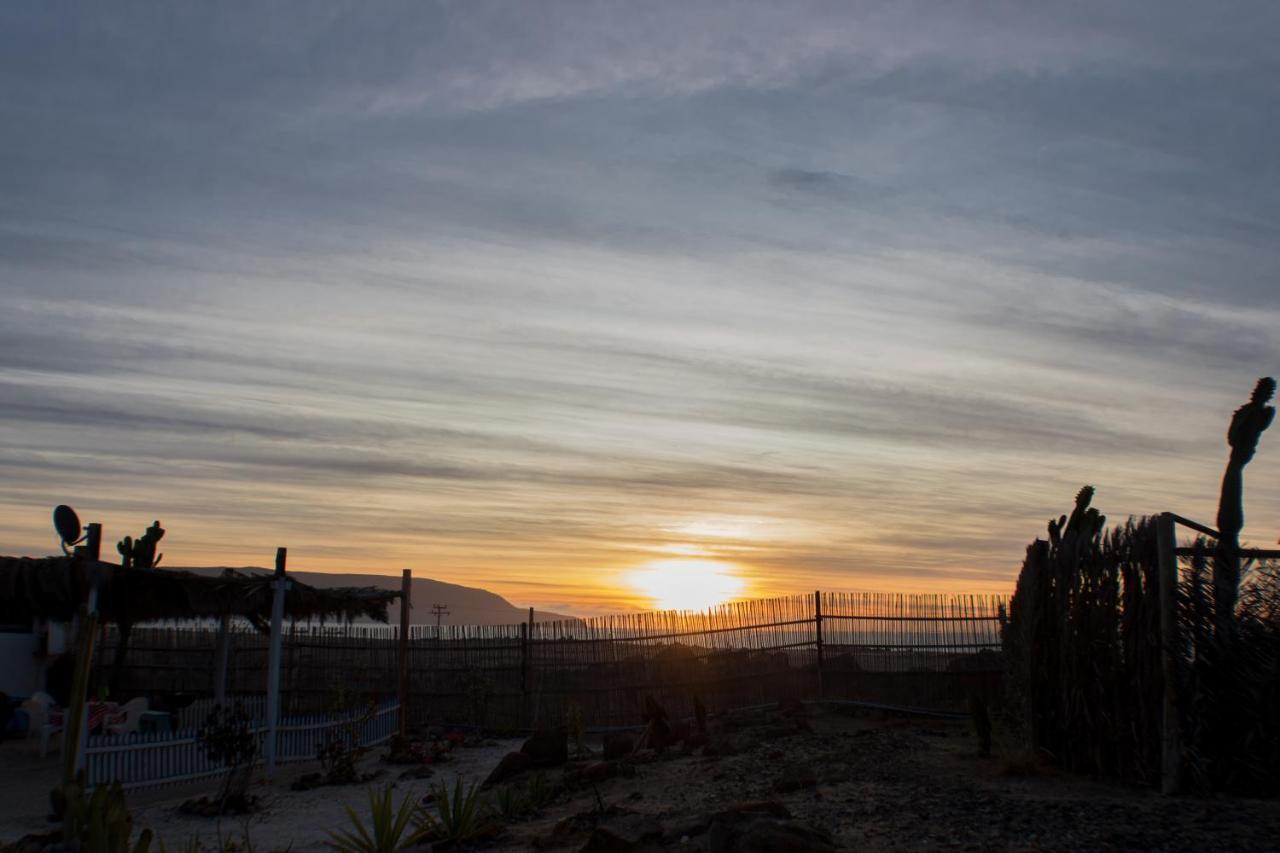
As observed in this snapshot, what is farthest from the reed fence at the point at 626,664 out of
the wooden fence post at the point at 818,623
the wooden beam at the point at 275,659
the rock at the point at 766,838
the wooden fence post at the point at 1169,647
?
the rock at the point at 766,838

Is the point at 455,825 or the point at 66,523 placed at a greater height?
the point at 66,523

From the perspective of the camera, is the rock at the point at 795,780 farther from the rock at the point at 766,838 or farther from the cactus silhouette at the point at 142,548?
the cactus silhouette at the point at 142,548

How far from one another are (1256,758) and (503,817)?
708 centimetres

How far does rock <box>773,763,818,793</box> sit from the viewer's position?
10.8 meters

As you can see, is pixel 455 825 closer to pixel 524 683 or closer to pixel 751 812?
pixel 751 812

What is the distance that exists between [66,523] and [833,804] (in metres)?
11.8

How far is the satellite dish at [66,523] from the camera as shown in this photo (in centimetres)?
1568

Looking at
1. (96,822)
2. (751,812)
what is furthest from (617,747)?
(96,822)

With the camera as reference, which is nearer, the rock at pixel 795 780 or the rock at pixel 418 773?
the rock at pixel 795 780

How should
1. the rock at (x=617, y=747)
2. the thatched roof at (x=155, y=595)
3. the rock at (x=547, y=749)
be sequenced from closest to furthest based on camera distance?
the thatched roof at (x=155, y=595), the rock at (x=547, y=749), the rock at (x=617, y=747)

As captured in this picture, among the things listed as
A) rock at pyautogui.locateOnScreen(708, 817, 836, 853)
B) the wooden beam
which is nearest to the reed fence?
the wooden beam

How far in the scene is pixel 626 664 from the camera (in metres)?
20.1

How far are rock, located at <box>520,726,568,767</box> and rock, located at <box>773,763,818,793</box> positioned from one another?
4685 millimetres

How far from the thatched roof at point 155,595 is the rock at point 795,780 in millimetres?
8046
